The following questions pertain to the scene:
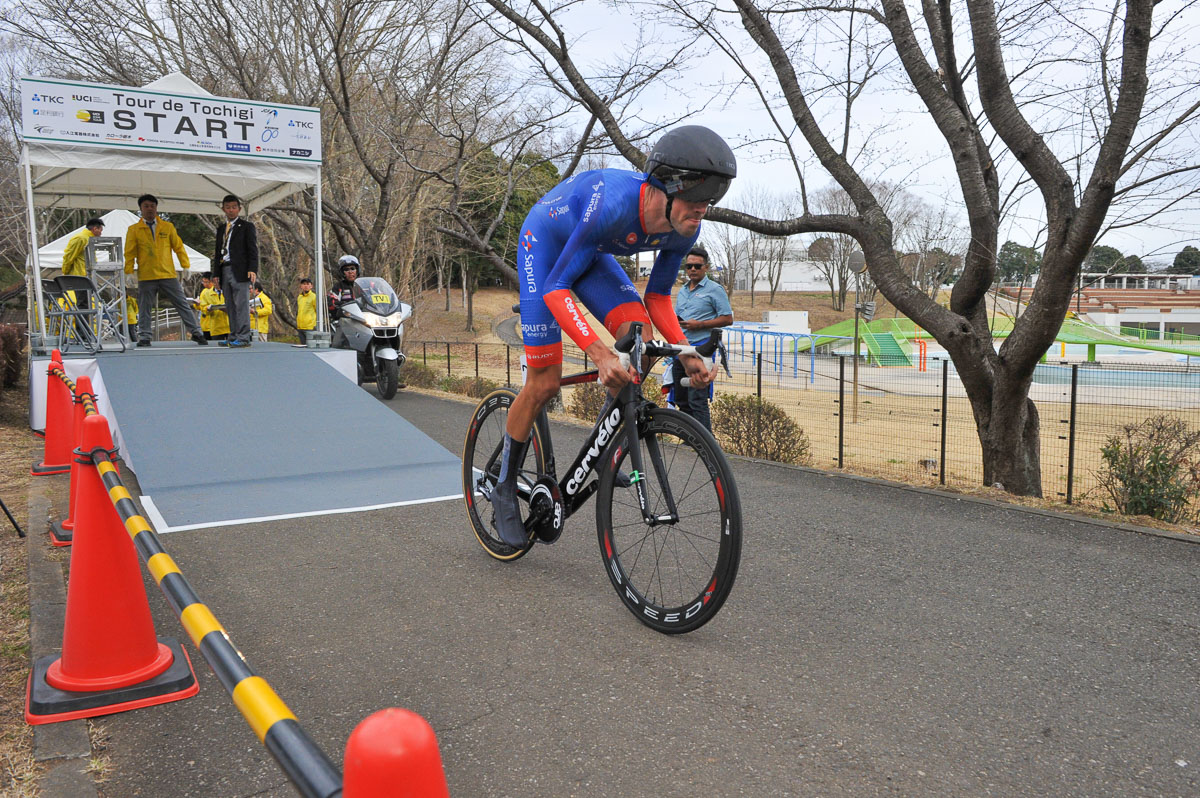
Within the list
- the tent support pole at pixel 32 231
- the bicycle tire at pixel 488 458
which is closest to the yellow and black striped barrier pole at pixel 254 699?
the bicycle tire at pixel 488 458

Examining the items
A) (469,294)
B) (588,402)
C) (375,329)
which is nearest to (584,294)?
(588,402)

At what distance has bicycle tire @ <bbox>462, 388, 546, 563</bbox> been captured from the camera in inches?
181

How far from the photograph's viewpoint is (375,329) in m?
14.3

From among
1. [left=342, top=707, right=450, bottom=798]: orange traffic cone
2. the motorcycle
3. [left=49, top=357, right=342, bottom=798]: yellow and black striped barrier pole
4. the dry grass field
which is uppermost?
the motorcycle

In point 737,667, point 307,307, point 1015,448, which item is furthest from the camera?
point 307,307

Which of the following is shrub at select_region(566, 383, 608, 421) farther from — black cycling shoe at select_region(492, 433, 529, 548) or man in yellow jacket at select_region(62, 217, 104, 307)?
black cycling shoe at select_region(492, 433, 529, 548)

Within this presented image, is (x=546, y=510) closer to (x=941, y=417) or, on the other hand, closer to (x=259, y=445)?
(x=259, y=445)

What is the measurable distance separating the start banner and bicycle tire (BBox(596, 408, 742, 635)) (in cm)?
909

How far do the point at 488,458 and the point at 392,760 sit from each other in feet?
12.7

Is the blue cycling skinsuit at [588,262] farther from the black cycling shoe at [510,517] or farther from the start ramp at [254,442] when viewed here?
the start ramp at [254,442]

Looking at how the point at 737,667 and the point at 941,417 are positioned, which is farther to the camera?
the point at 941,417

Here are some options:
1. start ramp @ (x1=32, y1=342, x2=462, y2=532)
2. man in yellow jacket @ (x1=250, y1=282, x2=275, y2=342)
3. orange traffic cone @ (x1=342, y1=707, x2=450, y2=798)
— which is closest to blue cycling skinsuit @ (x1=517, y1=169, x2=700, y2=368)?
orange traffic cone @ (x1=342, y1=707, x2=450, y2=798)

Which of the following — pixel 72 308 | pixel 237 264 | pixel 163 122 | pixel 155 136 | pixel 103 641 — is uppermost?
pixel 163 122

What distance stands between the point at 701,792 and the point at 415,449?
549cm
